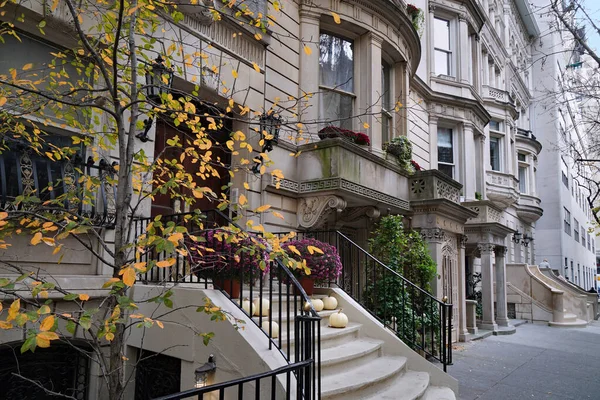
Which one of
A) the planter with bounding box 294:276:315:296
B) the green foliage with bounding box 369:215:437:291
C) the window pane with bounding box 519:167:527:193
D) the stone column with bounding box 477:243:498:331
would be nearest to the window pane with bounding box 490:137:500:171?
the window pane with bounding box 519:167:527:193

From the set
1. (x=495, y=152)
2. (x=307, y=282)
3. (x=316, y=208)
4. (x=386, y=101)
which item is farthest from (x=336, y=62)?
(x=495, y=152)

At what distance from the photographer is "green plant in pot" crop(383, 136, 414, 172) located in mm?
10508

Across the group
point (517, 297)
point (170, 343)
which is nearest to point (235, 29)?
point (170, 343)

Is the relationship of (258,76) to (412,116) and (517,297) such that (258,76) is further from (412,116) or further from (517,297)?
(517,297)

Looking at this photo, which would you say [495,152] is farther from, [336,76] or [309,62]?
[309,62]

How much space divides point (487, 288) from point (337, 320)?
9918 millimetres

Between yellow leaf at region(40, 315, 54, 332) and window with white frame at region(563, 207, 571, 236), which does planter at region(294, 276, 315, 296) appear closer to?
yellow leaf at region(40, 315, 54, 332)

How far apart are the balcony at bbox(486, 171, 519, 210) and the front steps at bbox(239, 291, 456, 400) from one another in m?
15.0

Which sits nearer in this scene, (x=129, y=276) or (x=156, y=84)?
(x=129, y=276)

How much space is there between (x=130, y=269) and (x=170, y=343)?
321 centimetres

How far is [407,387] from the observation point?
536cm

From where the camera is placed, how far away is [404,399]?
4922 mm

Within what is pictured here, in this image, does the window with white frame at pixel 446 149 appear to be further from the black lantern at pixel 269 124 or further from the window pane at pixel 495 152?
the black lantern at pixel 269 124

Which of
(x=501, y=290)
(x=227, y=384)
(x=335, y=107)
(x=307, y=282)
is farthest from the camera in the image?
(x=501, y=290)
